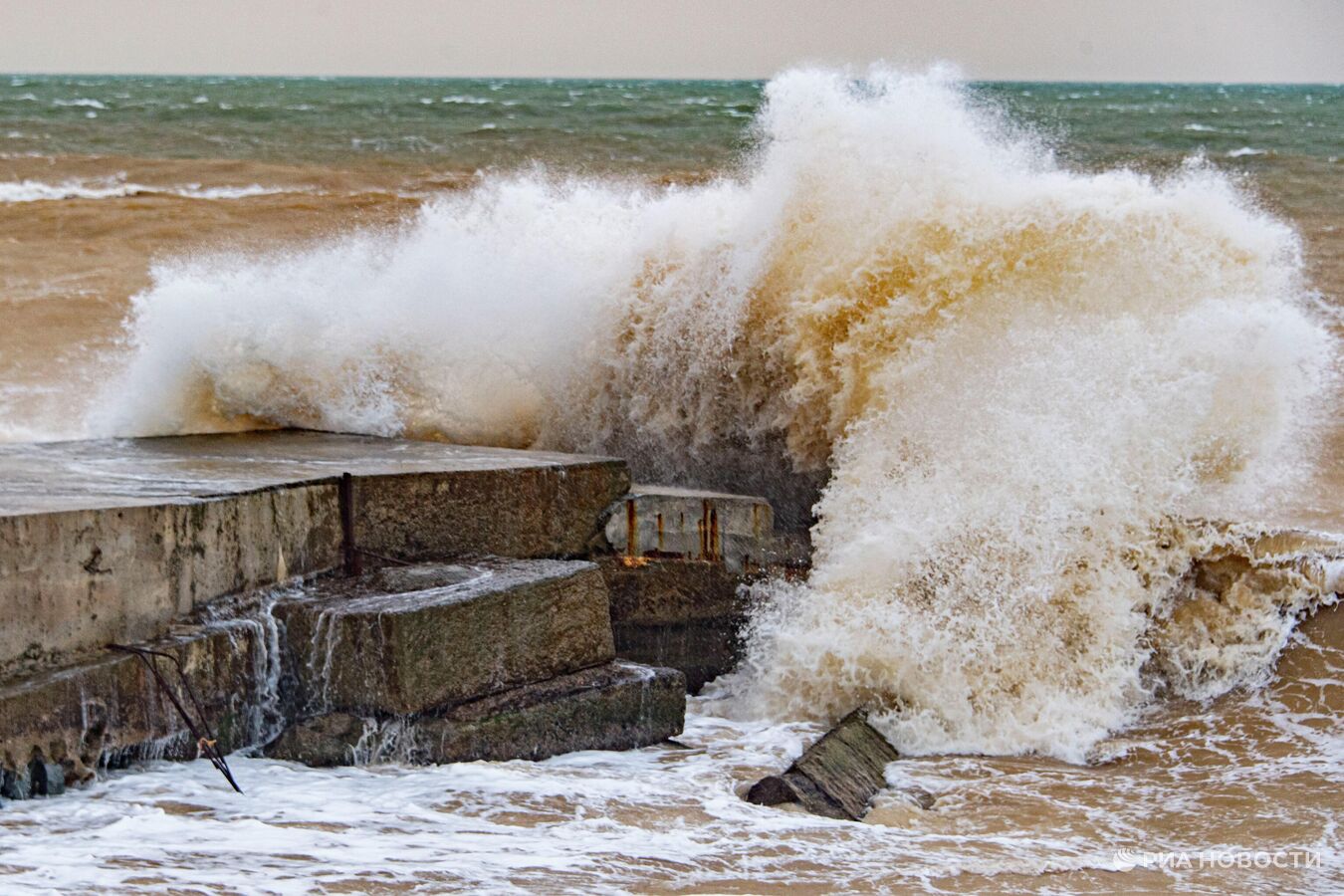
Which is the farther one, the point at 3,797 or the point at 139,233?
the point at 139,233

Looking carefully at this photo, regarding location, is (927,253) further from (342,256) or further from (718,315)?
(342,256)


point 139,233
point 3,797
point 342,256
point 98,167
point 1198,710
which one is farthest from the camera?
→ point 98,167

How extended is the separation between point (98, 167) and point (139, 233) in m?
6.17

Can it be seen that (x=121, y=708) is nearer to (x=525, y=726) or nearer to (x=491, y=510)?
(x=525, y=726)

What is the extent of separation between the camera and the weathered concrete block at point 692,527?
208 inches

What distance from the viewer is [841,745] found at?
4.48 metres

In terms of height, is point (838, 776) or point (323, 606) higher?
point (323, 606)

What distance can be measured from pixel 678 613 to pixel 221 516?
1.68m

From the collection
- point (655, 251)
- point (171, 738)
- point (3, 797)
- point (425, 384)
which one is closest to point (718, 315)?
point (655, 251)

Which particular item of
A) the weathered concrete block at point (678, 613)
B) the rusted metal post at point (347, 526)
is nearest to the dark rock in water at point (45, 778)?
the rusted metal post at point (347, 526)

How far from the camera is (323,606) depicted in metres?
4.26

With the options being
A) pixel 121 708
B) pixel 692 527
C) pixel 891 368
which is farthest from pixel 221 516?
pixel 891 368

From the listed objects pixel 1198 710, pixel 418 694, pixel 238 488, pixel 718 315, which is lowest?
pixel 1198 710

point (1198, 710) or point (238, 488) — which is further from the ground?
point (238, 488)
